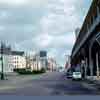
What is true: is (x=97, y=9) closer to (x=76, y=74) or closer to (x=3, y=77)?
(x=76, y=74)

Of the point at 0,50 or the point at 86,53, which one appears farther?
the point at 0,50

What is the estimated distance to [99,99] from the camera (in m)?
15.9

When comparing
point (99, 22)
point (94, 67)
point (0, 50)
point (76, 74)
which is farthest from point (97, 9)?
point (0, 50)

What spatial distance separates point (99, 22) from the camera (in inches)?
1620

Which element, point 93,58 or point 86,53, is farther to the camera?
point 93,58

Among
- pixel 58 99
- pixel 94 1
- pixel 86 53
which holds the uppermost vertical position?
pixel 94 1

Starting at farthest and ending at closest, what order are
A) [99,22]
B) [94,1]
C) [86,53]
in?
1. [86,53]
2. [94,1]
3. [99,22]

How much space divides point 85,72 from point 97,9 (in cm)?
3815

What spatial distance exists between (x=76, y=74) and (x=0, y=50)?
224 ft

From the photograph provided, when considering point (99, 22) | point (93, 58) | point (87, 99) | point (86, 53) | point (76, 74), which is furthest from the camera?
point (93, 58)

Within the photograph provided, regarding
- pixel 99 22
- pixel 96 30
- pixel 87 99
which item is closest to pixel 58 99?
pixel 87 99

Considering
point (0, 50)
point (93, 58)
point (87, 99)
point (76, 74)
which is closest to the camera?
point (87, 99)

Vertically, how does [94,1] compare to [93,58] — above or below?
above

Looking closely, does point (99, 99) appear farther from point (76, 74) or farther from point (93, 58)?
point (93, 58)
